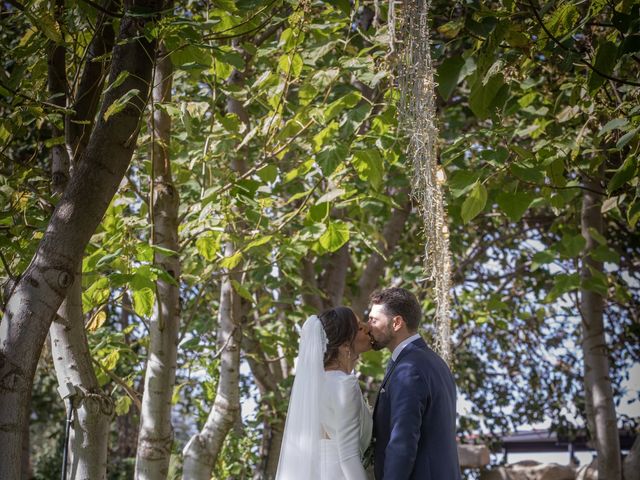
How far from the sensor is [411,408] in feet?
10.3

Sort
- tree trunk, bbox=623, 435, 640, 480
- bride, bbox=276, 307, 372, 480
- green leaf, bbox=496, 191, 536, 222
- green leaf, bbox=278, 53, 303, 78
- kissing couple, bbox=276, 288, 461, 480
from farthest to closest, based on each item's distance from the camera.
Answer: tree trunk, bbox=623, 435, 640, 480 → green leaf, bbox=278, 53, 303, 78 → green leaf, bbox=496, 191, 536, 222 → bride, bbox=276, 307, 372, 480 → kissing couple, bbox=276, 288, 461, 480

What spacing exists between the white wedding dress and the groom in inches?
2.9

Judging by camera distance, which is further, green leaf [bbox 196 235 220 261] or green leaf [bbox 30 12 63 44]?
green leaf [bbox 196 235 220 261]

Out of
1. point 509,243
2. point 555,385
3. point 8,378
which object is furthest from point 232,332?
point 555,385

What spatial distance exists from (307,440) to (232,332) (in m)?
1.69

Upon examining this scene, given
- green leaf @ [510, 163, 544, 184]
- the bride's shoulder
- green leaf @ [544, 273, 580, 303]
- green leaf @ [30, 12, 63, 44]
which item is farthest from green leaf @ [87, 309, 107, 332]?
green leaf @ [544, 273, 580, 303]

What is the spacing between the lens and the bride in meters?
3.43

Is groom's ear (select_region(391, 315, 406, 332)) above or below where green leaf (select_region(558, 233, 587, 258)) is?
below

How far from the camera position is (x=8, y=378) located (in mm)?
2330

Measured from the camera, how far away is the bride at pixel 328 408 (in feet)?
11.3

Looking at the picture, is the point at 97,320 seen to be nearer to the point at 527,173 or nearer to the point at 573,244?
the point at 527,173

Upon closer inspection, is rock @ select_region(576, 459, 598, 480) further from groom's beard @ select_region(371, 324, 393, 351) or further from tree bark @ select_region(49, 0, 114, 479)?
tree bark @ select_region(49, 0, 114, 479)

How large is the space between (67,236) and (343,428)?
1.56m

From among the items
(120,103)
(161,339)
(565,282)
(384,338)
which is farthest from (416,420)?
(565,282)
